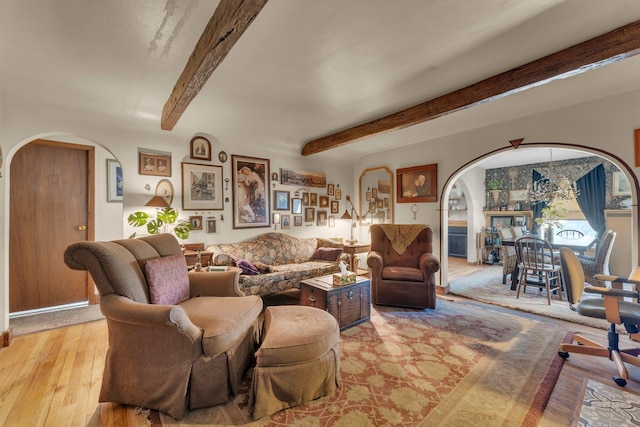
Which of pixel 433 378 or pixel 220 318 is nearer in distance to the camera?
pixel 220 318

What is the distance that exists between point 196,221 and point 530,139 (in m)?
4.83

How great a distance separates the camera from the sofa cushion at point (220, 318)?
1733 mm

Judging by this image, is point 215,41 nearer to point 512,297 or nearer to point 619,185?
point 512,297

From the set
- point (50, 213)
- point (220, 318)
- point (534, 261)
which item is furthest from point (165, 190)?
point (534, 261)

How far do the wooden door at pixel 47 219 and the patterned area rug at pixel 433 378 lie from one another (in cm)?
336

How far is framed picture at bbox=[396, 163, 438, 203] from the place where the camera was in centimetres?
468

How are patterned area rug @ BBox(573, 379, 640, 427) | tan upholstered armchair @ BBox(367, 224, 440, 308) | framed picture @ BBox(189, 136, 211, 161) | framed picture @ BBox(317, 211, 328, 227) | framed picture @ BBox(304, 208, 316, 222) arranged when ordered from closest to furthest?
1. patterned area rug @ BBox(573, 379, 640, 427)
2. tan upholstered armchair @ BBox(367, 224, 440, 308)
3. framed picture @ BBox(189, 136, 211, 161)
4. framed picture @ BBox(304, 208, 316, 222)
5. framed picture @ BBox(317, 211, 328, 227)

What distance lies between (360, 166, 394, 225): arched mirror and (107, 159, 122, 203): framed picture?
444 cm

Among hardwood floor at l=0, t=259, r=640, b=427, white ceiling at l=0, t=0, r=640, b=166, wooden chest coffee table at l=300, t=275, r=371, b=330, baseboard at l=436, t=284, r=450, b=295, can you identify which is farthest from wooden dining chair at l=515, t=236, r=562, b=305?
wooden chest coffee table at l=300, t=275, r=371, b=330

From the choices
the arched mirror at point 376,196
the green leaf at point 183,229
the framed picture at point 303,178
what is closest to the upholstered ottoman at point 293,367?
the green leaf at point 183,229

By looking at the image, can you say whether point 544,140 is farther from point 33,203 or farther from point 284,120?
point 33,203

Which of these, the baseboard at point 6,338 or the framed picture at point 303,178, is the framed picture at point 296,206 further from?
the baseboard at point 6,338

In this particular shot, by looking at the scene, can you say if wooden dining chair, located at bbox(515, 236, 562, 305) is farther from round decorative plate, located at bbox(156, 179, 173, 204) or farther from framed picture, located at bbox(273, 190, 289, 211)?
round decorative plate, located at bbox(156, 179, 173, 204)

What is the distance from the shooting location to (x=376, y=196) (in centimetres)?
579
